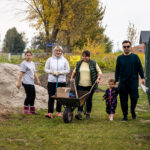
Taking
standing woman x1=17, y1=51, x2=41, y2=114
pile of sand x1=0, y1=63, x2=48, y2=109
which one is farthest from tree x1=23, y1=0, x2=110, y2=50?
standing woman x1=17, y1=51, x2=41, y2=114

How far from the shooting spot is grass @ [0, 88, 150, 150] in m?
4.85

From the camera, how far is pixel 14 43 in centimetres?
7594

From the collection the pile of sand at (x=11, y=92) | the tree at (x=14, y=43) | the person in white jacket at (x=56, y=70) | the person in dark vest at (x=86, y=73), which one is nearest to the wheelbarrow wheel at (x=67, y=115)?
the person in dark vest at (x=86, y=73)

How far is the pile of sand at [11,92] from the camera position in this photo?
8934 mm

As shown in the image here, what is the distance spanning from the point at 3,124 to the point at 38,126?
2.47 feet

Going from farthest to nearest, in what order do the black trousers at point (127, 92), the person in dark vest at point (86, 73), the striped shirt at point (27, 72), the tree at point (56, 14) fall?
the tree at point (56, 14)
the striped shirt at point (27, 72)
the person in dark vest at point (86, 73)
the black trousers at point (127, 92)

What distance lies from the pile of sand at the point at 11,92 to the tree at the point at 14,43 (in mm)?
66010

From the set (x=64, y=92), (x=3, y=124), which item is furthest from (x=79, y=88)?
(x=3, y=124)

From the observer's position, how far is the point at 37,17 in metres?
30.5

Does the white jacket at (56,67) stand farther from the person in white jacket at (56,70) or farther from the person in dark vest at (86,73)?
the person in dark vest at (86,73)

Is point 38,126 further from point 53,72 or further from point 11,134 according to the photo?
point 53,72

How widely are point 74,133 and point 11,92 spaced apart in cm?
404

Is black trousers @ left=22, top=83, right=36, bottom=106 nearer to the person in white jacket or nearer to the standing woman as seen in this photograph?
the standing woman

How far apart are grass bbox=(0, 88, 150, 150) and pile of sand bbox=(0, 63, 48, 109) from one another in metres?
1.42
